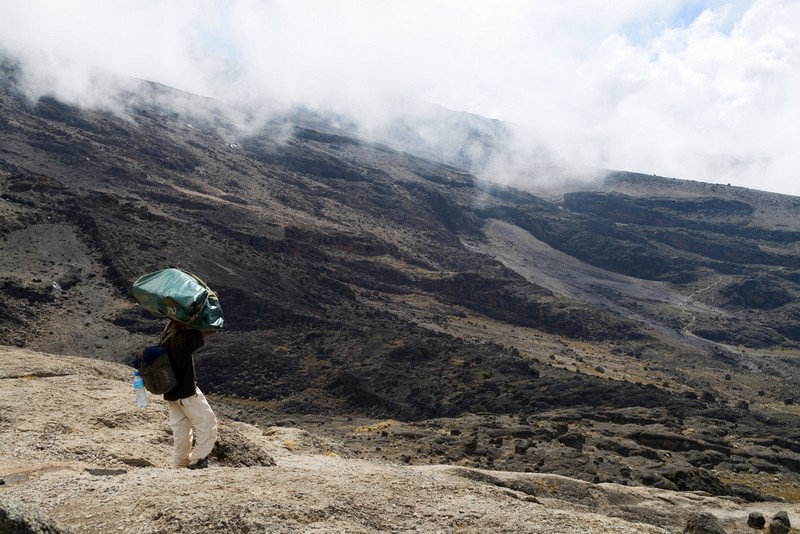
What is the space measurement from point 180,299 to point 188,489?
6.29 ft

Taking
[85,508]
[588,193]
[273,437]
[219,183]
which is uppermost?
[588,193]

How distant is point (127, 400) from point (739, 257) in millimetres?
137935

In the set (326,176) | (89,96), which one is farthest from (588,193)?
(89,96)

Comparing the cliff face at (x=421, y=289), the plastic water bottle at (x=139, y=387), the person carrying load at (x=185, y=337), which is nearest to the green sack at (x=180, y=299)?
the person carrying load at (x=185, y=337)

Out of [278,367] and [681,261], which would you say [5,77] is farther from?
[681,261]

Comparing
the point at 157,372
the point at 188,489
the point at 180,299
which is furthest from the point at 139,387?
the point at 188,489

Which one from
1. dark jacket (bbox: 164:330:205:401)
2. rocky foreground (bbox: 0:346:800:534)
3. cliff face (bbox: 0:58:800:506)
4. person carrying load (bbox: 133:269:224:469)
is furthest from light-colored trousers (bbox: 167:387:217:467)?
cliff face (bbox: 0:58:800:506)

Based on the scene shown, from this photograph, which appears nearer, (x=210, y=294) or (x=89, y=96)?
(x=210, y=294)

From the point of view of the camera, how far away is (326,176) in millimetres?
126812

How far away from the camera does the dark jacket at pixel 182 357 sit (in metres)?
7.17

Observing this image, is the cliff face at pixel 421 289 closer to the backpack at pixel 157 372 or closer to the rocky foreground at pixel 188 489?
the rocky foreground at pixel 188 489

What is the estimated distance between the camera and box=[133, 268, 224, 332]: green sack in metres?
6.97

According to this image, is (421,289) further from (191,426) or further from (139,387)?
(139,387)

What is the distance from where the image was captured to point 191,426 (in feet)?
24.7
